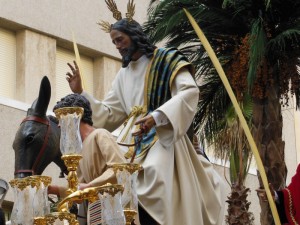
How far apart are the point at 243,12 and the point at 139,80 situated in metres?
7.82

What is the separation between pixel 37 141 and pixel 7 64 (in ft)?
57.6

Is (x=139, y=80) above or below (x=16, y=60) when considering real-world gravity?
below

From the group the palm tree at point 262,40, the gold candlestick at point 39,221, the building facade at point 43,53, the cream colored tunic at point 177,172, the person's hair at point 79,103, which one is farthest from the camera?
the building facade at point 43,53

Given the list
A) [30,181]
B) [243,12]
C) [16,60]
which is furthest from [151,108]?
[16,60]

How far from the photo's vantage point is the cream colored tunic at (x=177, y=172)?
1134cm

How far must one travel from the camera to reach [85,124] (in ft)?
37.4

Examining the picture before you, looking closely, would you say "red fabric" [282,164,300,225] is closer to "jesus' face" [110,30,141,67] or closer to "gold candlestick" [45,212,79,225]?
"jesus' face" [110,30,141,67]

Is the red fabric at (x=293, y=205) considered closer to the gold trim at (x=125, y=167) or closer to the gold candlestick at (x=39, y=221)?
the gold trim at (x=125, y=167)

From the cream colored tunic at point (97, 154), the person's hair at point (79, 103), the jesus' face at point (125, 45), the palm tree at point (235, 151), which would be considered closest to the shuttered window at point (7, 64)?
the palm tree at point (235, 151)

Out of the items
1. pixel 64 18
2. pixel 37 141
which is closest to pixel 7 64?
pixel 64 18

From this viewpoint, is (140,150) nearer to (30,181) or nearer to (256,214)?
(30,181)

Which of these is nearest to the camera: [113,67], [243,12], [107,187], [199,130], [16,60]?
[107,187]

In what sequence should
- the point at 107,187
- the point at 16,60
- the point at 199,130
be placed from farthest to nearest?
the point at 16,60 < the point at 199,130 < the point at 107,187

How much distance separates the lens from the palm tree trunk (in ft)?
65.1
